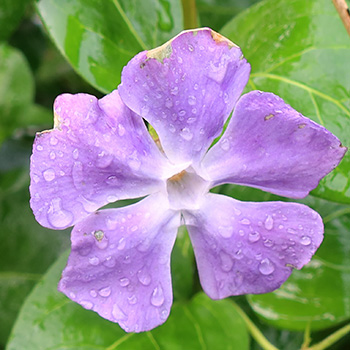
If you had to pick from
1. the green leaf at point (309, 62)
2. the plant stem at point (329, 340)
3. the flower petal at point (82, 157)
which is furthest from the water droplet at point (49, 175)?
the plant stem at point (329, 340)

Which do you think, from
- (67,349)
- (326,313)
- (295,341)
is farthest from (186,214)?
(295,341)

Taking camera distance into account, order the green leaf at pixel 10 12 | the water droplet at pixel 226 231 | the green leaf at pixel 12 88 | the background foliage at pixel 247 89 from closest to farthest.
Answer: the water droplet at pixel 226 231 < the background foliage at pixel 247 89 < the green leaf at pixel 10 12 < the green leaf at pixel 12 88

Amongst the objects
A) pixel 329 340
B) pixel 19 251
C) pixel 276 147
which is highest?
pixel 276 147

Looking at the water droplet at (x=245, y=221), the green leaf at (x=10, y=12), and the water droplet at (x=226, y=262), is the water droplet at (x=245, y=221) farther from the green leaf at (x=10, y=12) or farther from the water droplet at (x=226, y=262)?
the green leaf at (x=10, y=12)

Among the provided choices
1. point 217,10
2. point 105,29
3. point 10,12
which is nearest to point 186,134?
point 105,29

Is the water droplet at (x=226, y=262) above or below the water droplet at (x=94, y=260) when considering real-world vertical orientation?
below

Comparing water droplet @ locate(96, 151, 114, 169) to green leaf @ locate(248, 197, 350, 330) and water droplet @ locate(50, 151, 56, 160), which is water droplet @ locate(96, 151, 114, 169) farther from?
green leaf @ locate(248, 197, 350, 330)

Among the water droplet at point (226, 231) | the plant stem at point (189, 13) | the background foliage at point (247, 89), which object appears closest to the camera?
the water droplet at point (226, 231)

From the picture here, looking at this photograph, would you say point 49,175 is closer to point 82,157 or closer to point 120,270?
point 82,157
